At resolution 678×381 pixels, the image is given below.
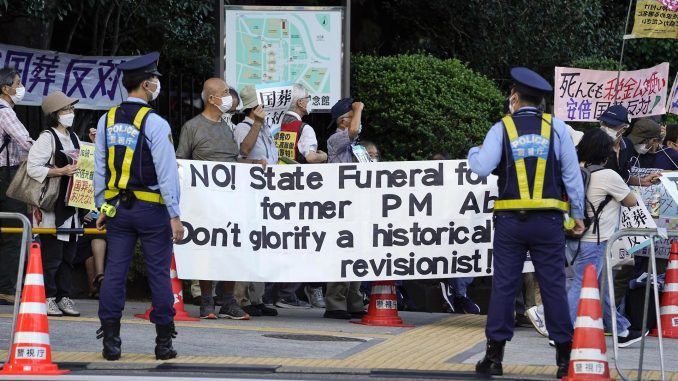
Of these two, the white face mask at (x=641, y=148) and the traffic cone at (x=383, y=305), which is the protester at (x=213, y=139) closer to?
the traffic cone at (x=383, y=305)

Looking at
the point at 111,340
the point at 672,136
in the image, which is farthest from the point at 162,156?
the point at 672,136

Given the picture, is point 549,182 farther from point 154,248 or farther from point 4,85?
point 4,85

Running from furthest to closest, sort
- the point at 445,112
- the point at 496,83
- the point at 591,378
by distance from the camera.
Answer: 1. the point at 496,83
2. the point at 445,112
3. the point at 591,378

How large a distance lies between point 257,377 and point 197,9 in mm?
9506

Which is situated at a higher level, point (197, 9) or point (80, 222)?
point (197, 9)

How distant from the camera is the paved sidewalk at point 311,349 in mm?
8617

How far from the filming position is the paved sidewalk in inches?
339

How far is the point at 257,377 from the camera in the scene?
8.34 m

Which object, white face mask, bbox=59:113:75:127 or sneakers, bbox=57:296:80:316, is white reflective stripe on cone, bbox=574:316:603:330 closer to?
sneakers, bbox=57:296:80:316

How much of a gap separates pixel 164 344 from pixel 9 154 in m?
3.53

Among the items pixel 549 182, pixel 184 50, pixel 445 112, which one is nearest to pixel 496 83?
pixel 445 112

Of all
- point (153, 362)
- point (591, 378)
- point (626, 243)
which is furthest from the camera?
point (626, 243)

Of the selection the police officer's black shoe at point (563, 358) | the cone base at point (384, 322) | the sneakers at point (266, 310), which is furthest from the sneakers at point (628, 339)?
the sneakers at point (266, 310)

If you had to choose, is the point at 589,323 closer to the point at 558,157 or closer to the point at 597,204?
the point at 558,157
